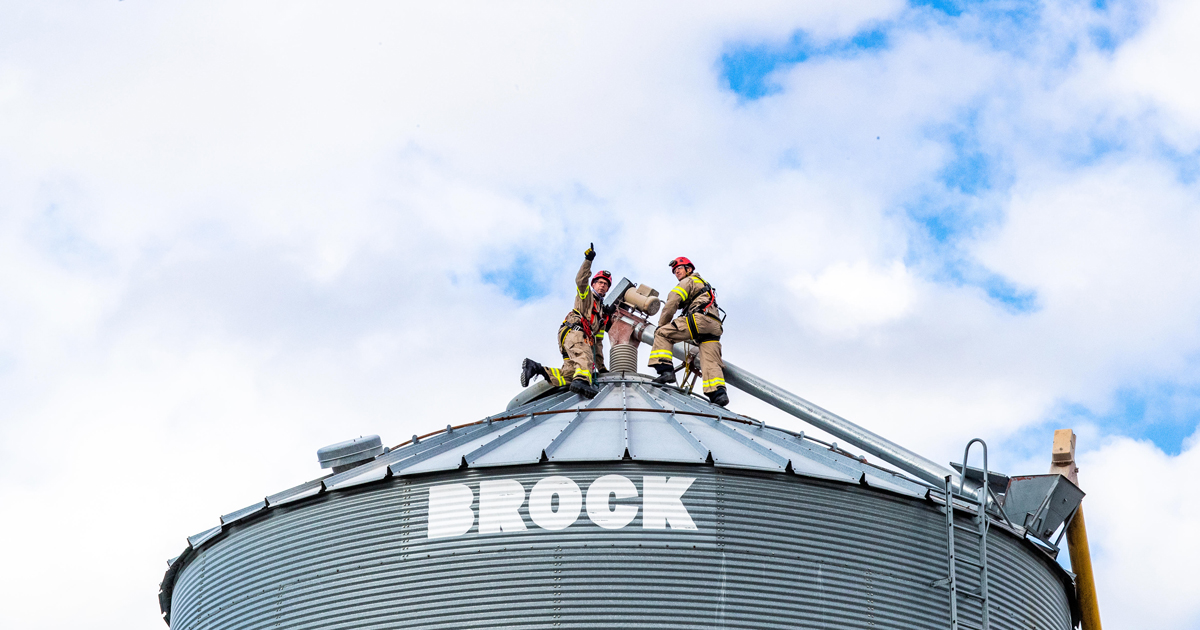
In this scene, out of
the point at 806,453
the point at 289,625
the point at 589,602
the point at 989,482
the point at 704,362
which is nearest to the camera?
the point at 589,602

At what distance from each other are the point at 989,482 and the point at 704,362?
4.92 metres

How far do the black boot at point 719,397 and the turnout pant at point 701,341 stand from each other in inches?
2.5

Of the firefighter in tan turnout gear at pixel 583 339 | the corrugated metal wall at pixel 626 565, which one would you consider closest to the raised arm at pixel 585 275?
the firefighter in tan turnout gear at pixel 583 339

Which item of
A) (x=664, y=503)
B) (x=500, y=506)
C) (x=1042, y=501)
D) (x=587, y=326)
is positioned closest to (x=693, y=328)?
(x=587, y=326)

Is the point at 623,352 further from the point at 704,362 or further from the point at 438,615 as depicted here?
the point at 438,615

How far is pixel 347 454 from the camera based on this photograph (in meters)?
19.7

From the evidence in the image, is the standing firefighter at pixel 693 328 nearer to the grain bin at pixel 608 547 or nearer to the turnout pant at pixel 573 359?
the turnout pant at pixel 573 359

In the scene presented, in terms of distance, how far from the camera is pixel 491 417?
20.3m

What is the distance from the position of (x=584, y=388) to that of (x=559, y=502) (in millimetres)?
5357

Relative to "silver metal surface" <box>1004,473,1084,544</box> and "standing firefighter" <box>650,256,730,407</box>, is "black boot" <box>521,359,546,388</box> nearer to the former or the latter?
"standing firefighter" <box>650,256,730,407</box>

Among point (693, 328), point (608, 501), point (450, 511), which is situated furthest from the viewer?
point (693, 328)

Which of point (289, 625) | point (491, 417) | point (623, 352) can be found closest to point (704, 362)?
point (623, 352)

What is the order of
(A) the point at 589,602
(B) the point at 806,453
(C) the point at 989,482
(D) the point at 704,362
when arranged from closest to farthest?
(A) the point at 589,602
(B) the point at 806,453
(C) the point at 989,482
(D) the point at 704,362

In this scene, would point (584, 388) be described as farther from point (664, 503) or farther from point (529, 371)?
point (664, 503)
